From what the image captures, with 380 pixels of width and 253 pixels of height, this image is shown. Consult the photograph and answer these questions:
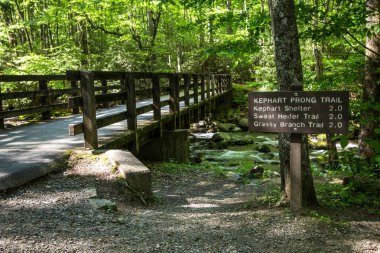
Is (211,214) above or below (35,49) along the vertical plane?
below

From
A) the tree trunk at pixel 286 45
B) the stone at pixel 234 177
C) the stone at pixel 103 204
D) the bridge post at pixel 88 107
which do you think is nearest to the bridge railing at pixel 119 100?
the bridge post at pixel 88 107

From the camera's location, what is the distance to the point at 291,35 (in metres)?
5.03

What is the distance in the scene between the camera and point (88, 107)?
22.1 ft

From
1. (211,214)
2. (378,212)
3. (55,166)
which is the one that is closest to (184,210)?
(211,214)

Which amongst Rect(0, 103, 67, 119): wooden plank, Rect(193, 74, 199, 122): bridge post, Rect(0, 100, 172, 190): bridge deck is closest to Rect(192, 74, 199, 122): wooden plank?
Rect(193, 74, 199, 122): bridge post

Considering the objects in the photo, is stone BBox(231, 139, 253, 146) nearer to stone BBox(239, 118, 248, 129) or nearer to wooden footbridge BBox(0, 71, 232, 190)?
stone BBox(239, 118, 248, 129)

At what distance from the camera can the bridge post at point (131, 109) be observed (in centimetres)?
820

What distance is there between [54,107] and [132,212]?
7.20m

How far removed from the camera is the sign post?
4.54 m

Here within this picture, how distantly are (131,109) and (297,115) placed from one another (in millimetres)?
4534

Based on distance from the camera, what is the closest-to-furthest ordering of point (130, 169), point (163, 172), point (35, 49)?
1. point (130, 169)
2. point (163, 172)
3. point (35, 49)

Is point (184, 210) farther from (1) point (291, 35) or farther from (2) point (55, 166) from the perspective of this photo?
(1) point (291, 35)

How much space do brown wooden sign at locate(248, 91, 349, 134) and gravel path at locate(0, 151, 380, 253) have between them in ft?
3.83

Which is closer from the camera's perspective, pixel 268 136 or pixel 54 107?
pixel 54 107
